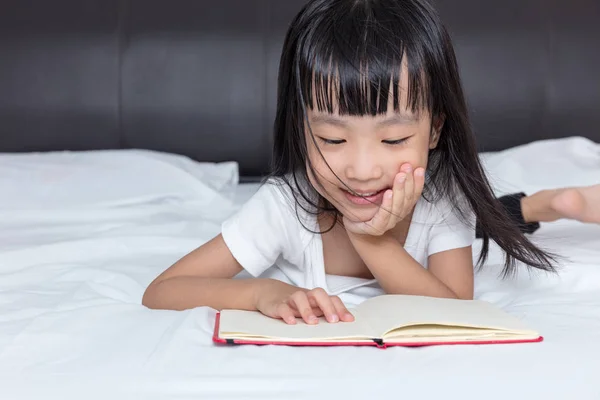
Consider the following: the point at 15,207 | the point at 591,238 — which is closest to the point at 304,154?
the point at 591,238

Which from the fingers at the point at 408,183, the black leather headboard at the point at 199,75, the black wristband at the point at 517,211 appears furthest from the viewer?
the black leather headboard at the point at 199,75

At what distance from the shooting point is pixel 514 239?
4.00 ft

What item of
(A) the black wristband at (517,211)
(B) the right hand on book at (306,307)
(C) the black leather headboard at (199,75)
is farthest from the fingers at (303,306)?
(C) the black leather headboard at (199,75)

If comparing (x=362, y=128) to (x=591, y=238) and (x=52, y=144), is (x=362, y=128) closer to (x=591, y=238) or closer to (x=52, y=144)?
(x=591, y=238)

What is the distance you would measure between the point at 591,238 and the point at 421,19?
0.60 meters

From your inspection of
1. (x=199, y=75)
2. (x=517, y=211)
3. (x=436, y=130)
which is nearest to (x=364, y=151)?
(x=436, y=130)

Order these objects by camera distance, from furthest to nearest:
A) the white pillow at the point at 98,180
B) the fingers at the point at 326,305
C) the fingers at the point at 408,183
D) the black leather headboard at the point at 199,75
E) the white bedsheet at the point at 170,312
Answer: the black leather headboard at the point at 199,75 < the white pillow at the point at 98,180 < the fingers at the point at 408,183 < the fingers at the point at 326,305 < the white bedsheet at the point at 170,312

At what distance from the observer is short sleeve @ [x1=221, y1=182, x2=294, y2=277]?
3.99 ft

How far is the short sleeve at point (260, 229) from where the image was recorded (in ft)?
3.99

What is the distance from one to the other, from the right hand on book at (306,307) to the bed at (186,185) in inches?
2.5

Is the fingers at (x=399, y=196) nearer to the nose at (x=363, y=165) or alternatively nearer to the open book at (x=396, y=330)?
the nose at (x=363, y=165)

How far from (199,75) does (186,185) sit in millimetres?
390

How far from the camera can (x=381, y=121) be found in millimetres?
1049

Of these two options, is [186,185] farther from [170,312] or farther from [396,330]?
[396,330]
